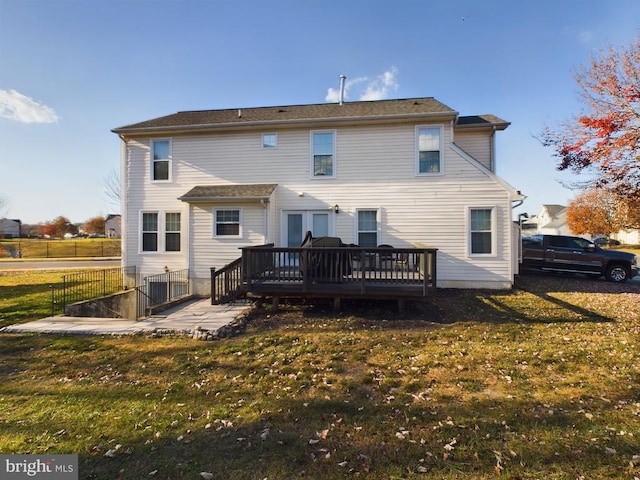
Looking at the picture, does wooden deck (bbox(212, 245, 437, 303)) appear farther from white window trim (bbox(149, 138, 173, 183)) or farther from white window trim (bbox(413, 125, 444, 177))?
white window trim (bbox(149, 138, 173, 183))

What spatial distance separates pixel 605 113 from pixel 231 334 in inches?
387

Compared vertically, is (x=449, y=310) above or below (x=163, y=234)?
below

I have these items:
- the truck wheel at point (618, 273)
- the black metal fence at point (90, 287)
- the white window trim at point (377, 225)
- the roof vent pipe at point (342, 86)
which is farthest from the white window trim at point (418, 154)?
the black metal fence at point (90, 287)

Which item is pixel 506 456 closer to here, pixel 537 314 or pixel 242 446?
pixel 242 446

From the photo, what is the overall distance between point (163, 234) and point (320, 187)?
653 cm

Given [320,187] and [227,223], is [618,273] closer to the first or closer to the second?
[320,187]

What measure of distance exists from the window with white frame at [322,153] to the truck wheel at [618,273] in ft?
40.6

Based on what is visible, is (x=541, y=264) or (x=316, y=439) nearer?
(x=316, y=439)

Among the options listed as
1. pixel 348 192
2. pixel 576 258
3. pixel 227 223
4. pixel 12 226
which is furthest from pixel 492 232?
pixel 12 226

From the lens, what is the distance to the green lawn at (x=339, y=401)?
2.74m

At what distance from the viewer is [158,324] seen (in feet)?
24.0

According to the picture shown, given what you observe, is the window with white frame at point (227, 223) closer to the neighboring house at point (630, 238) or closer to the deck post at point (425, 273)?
the deck post at point (425, 273)

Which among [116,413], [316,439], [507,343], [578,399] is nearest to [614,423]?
[578,399]

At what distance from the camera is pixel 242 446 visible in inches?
117
